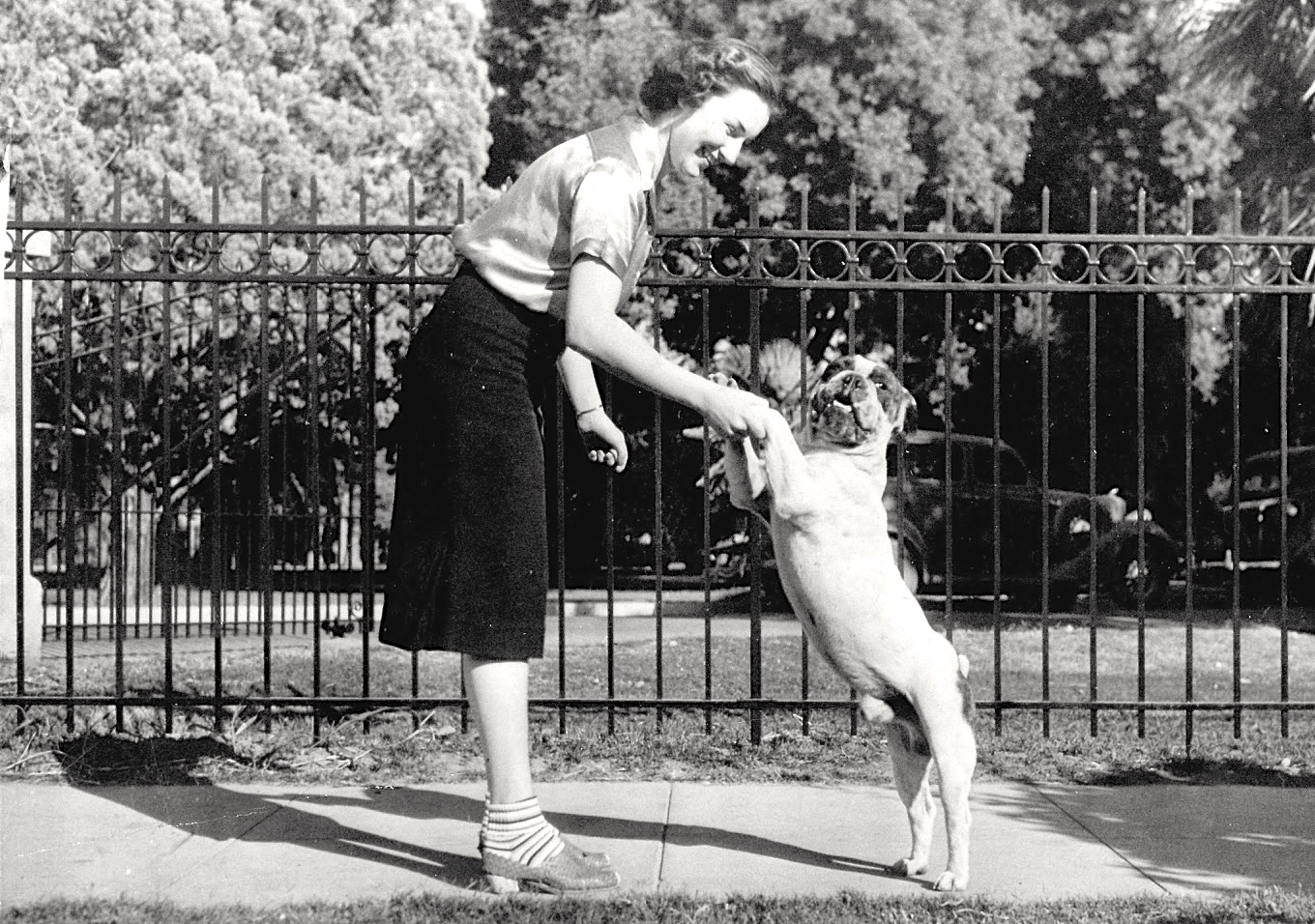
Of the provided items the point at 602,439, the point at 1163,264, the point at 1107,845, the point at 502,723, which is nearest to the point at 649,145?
the point at 602,439

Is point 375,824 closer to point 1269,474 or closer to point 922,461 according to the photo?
point 922,461

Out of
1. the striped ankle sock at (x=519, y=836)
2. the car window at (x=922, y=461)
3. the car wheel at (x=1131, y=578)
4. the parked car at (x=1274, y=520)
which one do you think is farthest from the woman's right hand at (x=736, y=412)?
the car wheel at (x=1131, y=578)

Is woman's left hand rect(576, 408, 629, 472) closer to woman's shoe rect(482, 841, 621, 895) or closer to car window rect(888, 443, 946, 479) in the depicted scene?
woman's shoe rect(482, 841, 621, 895)

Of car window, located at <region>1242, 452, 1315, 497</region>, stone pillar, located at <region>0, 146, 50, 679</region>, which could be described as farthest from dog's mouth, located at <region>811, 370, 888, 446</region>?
car window, located at <region>1242, 452, 1315, 497</region>

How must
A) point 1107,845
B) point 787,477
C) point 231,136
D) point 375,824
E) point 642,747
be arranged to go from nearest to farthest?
point 787,477 < point 1107,845 < point 375,824 < point 642,747 < point 231,136

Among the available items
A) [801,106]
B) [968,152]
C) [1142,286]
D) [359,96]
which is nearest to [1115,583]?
[968,152]

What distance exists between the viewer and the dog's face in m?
3.43

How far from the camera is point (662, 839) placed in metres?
4.08

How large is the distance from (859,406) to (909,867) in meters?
1.17

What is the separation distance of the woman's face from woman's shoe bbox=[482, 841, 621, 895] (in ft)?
5.59

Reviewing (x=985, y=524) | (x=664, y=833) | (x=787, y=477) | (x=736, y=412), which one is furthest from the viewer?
(x=985, y=524)

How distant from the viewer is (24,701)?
17.9 feet

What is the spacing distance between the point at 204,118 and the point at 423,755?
13.2 meters

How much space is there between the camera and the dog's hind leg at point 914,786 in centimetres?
354
